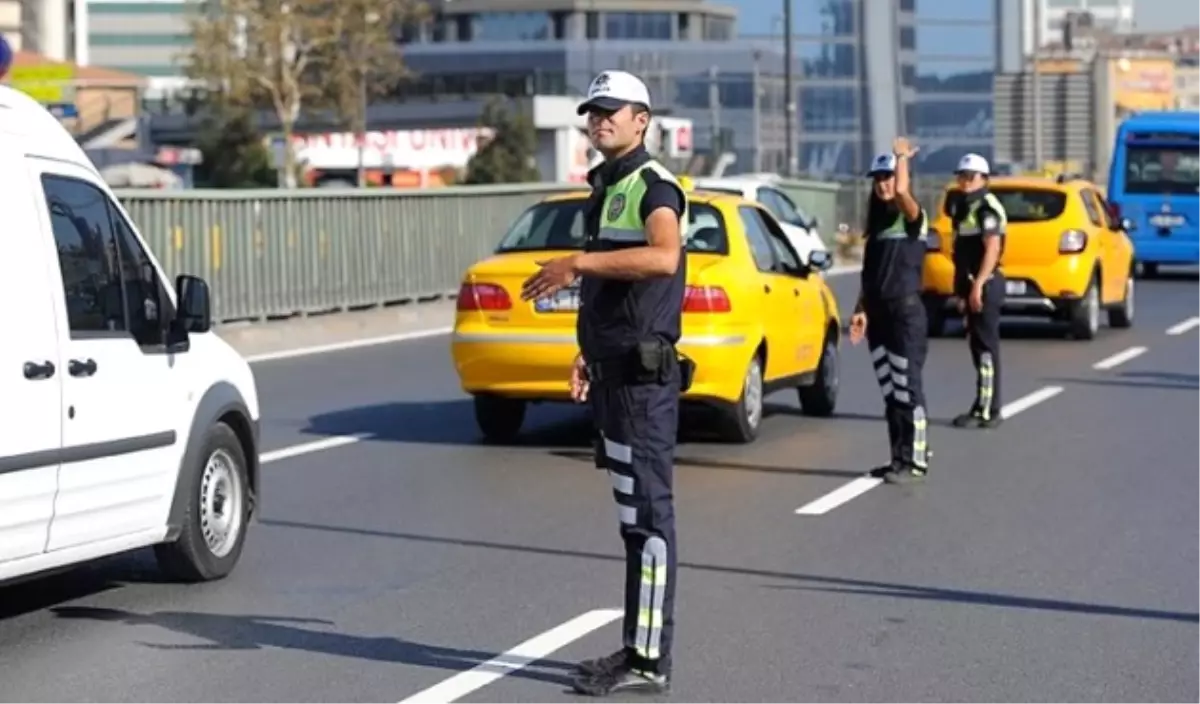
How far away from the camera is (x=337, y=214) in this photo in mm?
25969

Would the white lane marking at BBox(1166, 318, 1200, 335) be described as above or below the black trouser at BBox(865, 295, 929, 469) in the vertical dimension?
below

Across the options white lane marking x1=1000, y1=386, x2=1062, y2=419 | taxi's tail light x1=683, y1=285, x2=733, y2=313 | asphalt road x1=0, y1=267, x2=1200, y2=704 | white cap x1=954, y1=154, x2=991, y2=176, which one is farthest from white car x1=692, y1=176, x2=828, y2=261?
taxi's tail light x1=683, y1=285, x2=733, y2=313

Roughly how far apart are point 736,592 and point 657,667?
2.09m

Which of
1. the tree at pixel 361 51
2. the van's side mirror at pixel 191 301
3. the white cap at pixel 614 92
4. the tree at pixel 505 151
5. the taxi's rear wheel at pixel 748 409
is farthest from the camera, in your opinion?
the tree at pixel 505 151

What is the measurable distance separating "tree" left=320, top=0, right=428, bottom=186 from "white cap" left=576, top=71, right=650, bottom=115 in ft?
201

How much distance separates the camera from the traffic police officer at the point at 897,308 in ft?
42.7

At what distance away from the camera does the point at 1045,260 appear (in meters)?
23.8

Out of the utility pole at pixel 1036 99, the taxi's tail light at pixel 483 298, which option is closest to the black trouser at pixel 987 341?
the taxi's tail light at pixel 483 298

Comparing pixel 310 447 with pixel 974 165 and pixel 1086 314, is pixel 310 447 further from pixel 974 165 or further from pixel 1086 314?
pixel 1086 314

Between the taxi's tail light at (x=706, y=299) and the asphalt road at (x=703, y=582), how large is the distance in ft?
2.92

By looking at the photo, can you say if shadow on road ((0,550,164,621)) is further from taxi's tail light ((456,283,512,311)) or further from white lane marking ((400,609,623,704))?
taxi's tail light ((456,283,512,311))

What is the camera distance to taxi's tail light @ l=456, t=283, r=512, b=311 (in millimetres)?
14203

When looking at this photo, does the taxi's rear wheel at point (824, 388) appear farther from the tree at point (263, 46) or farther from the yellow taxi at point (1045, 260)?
the tree at point (263, 46)

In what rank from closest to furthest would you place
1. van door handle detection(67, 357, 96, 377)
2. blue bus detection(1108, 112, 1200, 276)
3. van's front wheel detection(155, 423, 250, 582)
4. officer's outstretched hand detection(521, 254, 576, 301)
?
1. officer's outstretched hand detection(521, 254, 576, 301)
2. van door handle detection(67, 357, 96, 377)
3. van's front wheel detection(155, 423, 250, 582)
4. blue bus detection(1108, 112, 1200, 276)
